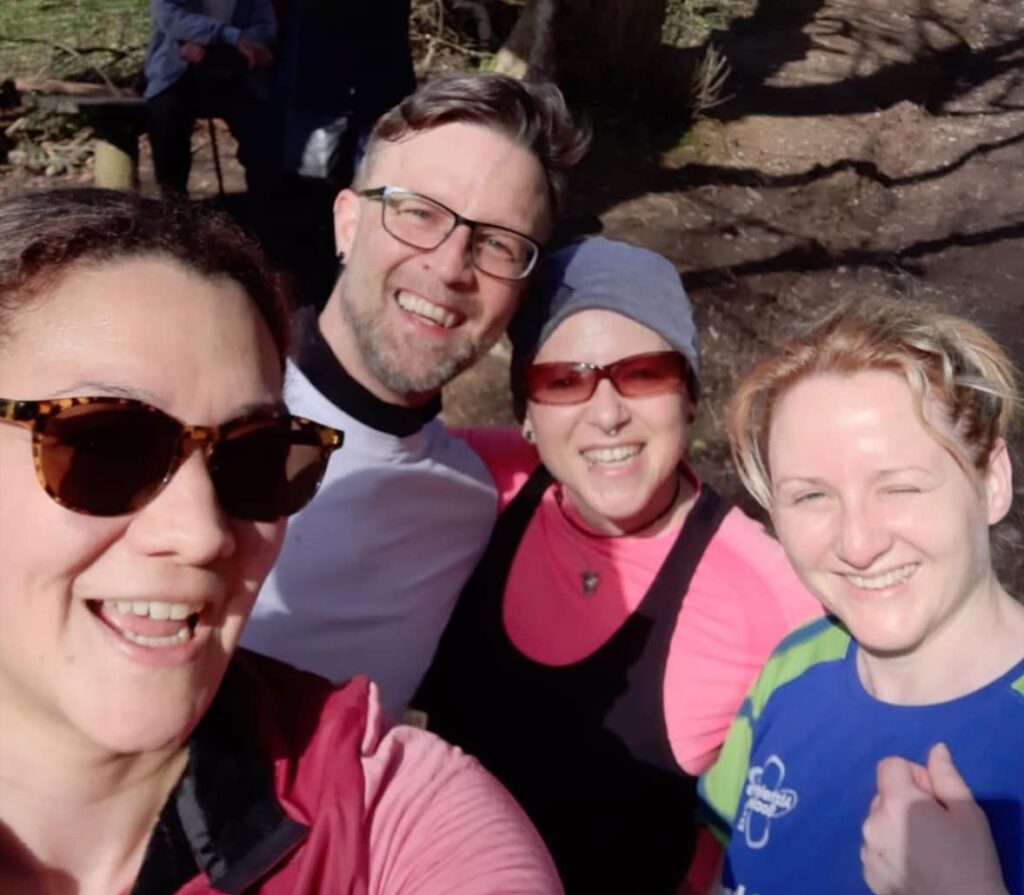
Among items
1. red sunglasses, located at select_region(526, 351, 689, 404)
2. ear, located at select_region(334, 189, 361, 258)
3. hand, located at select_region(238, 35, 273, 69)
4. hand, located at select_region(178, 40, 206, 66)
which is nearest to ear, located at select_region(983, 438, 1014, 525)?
red sunglasses, located at select_region(526, 351, 689, 404)

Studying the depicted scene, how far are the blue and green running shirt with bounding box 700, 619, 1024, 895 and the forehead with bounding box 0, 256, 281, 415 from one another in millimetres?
1017

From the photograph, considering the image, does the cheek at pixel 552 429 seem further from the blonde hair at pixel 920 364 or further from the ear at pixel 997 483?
the ear at pixel 997 483

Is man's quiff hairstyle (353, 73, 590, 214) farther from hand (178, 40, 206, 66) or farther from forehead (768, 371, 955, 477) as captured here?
hand (178, 40, 206, 66)

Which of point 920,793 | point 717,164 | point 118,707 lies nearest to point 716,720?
point 920,793

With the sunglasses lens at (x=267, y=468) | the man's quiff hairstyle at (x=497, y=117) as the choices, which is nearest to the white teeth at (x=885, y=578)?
the sunglasses lens at (x=267, y=468)

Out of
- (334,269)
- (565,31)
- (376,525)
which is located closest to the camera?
(376,525)

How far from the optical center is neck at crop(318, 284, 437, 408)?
2.32 meters

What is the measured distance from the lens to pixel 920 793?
59.4 inches

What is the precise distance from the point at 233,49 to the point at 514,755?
4.10m

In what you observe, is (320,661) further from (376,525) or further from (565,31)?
(565,31)

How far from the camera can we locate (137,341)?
4.14 feet

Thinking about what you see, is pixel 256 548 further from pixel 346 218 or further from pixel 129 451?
pixel 346 218

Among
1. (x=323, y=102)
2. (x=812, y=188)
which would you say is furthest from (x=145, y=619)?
(x=812, y=188)

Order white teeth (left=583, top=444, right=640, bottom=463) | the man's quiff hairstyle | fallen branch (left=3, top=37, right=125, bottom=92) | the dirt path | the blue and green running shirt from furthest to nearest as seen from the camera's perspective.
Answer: fallen branch (left=3, top=37, right=125, bottom=92), the dirt path, the man's quiff hairstyle, white teeth (left=583, top=444, right=640, bottom=463), the blue and green running shirt
